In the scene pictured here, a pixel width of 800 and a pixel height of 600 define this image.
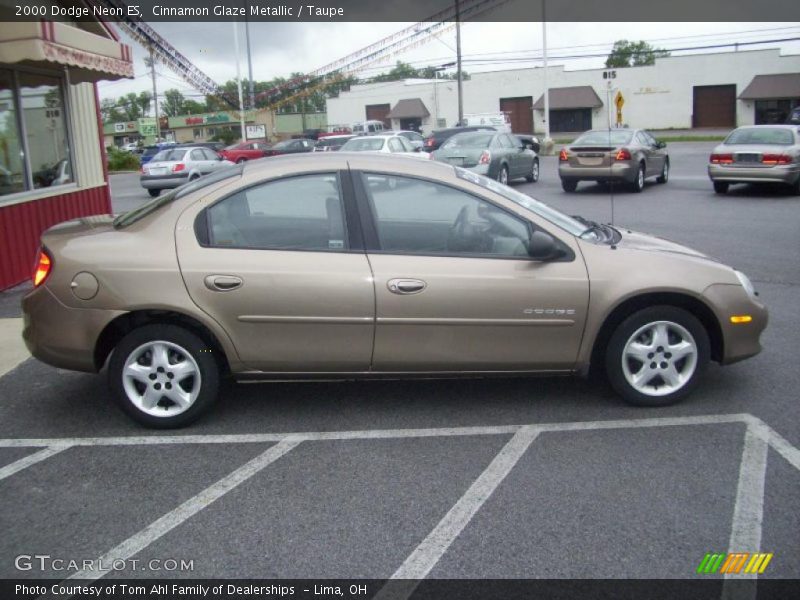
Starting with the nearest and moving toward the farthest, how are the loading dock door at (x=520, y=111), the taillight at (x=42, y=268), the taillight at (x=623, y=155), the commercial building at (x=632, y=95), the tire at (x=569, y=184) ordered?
the taillight at (x=42, y=268) < the taillight at (x=623, y=155) < the tire at (x=569, y=184) < the commercial building at (x=632, y=95) < the loading dock door at (x=520, y=111)

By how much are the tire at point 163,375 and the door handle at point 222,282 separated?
1.08 ft

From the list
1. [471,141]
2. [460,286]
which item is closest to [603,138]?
[471,141]

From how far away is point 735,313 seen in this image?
497 cm

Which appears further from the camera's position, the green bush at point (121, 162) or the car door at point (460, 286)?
the green bush at point (121, 162)

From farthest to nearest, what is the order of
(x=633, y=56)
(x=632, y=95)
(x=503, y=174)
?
1. (x=633, y=56)
2. (x=632, y=95)
3. (x=503, y=174)

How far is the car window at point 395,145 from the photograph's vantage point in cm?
2139

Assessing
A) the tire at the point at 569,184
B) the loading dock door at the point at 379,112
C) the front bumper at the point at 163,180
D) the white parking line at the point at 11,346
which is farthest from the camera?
the loading dock door at the point at 379,112

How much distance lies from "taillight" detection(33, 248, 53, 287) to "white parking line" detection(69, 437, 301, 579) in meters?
1.72

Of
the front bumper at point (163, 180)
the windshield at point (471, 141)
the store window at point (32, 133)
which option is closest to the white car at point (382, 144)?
the windshield at point (471, 141)

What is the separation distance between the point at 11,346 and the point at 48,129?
481 centimetres

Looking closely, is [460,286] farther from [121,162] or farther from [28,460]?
[121,162]

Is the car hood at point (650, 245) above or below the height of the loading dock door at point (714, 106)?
below

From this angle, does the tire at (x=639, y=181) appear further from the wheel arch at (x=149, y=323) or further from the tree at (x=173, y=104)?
→ the tree at (x=173, y=104)

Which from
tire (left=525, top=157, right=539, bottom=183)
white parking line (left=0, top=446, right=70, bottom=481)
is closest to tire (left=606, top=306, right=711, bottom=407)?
white parking line (left=0, top=446, right=70, bottom=481)
